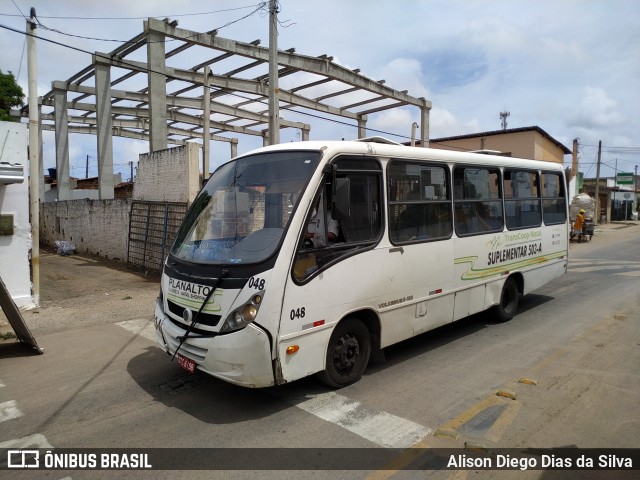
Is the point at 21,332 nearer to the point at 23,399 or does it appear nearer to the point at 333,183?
the point at 23,399

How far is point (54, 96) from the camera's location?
19.8 m

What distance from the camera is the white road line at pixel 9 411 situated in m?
4.13

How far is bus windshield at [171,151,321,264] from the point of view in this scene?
4137mm

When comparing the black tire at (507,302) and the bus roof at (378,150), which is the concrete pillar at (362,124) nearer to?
the bus roof at (378,150)

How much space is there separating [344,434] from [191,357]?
159 centimetres

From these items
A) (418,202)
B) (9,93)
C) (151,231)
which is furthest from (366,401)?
(9,93)

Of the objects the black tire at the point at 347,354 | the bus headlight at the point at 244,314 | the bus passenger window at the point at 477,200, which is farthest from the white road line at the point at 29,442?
the bus passenger window at the point at 477,200

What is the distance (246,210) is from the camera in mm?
4438

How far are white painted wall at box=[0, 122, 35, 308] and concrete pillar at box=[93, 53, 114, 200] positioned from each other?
8465mm

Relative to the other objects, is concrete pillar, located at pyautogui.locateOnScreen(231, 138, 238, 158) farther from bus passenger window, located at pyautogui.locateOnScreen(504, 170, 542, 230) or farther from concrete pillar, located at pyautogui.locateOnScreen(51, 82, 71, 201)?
bus passenger window, located at pyautogui.locateOnScreen(504, 170, 542, 230)

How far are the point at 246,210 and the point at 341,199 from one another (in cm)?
98

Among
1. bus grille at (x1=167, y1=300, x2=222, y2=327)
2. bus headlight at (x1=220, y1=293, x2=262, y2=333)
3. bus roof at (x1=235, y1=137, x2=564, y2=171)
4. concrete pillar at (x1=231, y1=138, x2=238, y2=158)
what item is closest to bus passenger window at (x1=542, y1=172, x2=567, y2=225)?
bus roof at (x1=235, y1=137, x2=564, y2=171)

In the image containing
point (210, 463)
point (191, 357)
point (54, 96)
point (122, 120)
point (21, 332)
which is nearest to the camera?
point (210, 463)

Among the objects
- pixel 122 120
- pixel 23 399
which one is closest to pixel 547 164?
pixel 23 399
